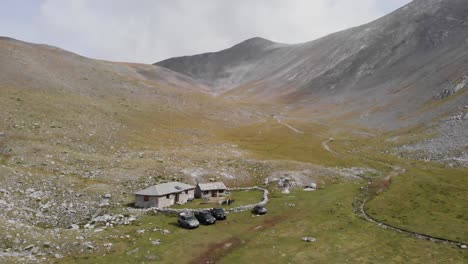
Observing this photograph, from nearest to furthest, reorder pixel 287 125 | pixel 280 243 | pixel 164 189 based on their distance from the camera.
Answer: pixel 280 243 → pixel 164 189 → pixel 287 125

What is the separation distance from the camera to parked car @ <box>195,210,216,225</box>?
51.6 metres

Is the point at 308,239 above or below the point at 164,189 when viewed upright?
below

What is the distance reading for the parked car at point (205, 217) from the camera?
2030 inches

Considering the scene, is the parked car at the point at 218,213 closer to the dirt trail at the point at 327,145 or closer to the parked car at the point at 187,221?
the parked car at the point at 187,221

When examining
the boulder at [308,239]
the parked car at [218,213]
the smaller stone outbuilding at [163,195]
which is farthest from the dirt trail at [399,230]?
the smaller stone outbuilding at [163,195]

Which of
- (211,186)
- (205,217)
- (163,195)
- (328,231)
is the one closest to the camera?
(328,231)

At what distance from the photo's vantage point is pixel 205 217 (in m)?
52.1

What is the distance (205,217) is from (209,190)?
1485 cm

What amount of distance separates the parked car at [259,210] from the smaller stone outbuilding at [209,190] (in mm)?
11527

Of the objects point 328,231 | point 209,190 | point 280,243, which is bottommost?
point 280,243

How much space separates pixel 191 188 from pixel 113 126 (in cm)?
4656

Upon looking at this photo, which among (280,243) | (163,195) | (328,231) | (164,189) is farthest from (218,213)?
(328,231)

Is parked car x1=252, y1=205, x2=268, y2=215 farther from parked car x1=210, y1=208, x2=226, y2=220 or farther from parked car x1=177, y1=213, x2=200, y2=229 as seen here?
parked car x1=177, y1=213, x2=200, y2=229

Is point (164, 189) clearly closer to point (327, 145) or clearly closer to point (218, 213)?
point (218, 213)
